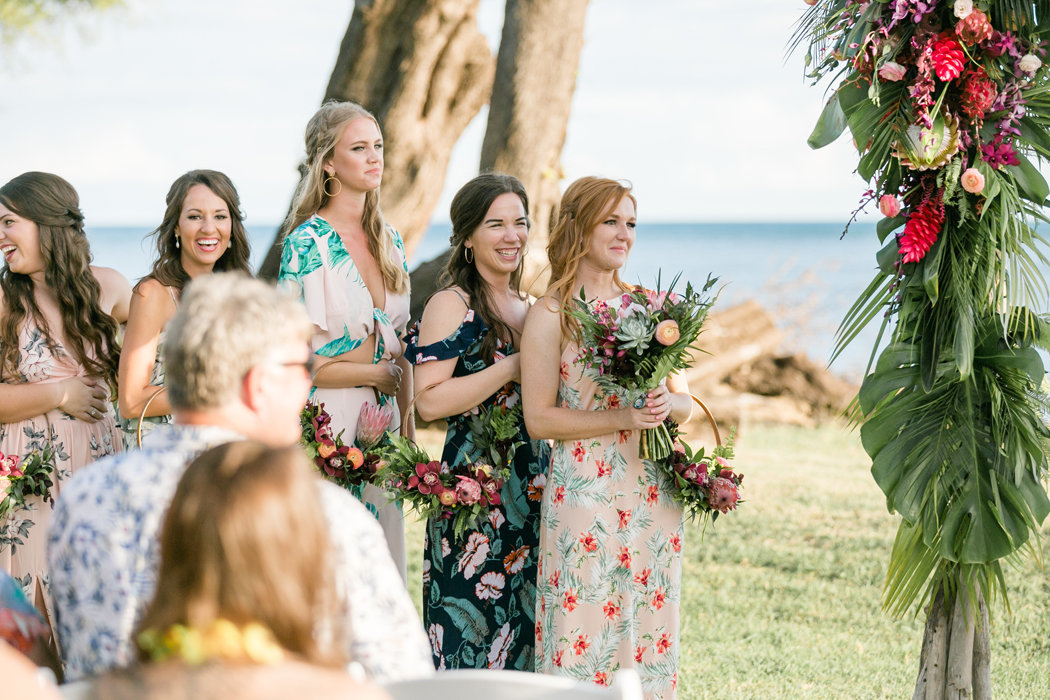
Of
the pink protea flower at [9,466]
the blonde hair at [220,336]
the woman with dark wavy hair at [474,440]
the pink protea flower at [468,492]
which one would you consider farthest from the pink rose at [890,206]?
the pink protea flower at [9,466]

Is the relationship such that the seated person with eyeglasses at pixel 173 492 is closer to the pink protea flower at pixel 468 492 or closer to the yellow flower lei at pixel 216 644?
the yellow flower lei at pixel 216 644

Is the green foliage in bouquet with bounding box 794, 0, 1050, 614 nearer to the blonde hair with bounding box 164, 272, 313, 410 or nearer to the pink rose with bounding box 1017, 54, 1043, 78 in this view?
the pink rose with bounding box 1017, 54, 1043, 78

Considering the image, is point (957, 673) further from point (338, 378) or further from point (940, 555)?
point (338, 378)

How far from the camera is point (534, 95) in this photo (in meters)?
9.78

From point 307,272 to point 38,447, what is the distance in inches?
48.3

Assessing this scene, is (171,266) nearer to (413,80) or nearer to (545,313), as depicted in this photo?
(545,313)

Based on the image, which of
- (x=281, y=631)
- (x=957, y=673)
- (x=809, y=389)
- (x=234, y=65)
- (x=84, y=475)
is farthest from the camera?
(x=234, y=65)

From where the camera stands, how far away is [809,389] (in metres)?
13.3

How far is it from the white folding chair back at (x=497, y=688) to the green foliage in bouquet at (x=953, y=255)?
2.09 m

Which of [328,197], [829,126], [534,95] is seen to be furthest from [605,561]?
[534,95]

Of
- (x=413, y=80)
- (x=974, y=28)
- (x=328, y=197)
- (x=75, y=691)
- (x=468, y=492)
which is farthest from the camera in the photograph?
(x=413, y=80)

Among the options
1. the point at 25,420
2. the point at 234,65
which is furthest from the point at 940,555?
the point at 234,65

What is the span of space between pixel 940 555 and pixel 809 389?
31.4 feet

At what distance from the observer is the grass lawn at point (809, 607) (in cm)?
521
